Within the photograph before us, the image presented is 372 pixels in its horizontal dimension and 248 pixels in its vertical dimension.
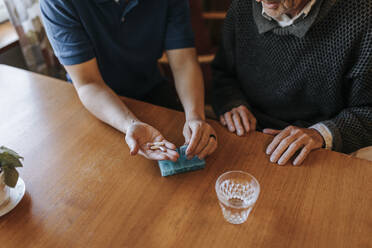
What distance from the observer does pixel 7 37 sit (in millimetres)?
1950

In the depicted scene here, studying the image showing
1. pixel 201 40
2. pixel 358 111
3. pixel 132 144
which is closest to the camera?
pixel 132 144

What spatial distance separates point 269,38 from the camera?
1.24 meters

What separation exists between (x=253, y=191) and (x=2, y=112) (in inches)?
37.5

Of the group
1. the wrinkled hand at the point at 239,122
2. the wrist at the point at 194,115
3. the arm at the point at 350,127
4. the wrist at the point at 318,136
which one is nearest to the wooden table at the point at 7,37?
the wrist at the point at 194,115

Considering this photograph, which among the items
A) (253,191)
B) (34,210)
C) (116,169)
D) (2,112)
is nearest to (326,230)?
(253,191)

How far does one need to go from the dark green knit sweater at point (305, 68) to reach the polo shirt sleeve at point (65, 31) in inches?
24.5

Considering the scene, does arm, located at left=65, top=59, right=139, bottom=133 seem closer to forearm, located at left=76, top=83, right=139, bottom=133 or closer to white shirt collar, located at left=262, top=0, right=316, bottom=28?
forearm, located at left=76, top=83, right=139, bottom=133

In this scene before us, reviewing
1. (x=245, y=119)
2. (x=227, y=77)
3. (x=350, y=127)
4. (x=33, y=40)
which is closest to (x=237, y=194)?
(x=245, y=119)

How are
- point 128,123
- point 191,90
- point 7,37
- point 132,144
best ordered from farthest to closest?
point 7,37
point 191,90
point 128,123
point 132,144

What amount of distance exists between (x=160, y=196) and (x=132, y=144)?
0.19 m

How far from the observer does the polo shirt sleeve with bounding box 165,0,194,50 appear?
4.41 ft

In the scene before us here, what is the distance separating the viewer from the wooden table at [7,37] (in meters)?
1.87

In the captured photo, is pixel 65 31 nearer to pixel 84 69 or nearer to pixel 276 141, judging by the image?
pixel 84 69

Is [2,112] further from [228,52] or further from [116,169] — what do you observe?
[228,52]
